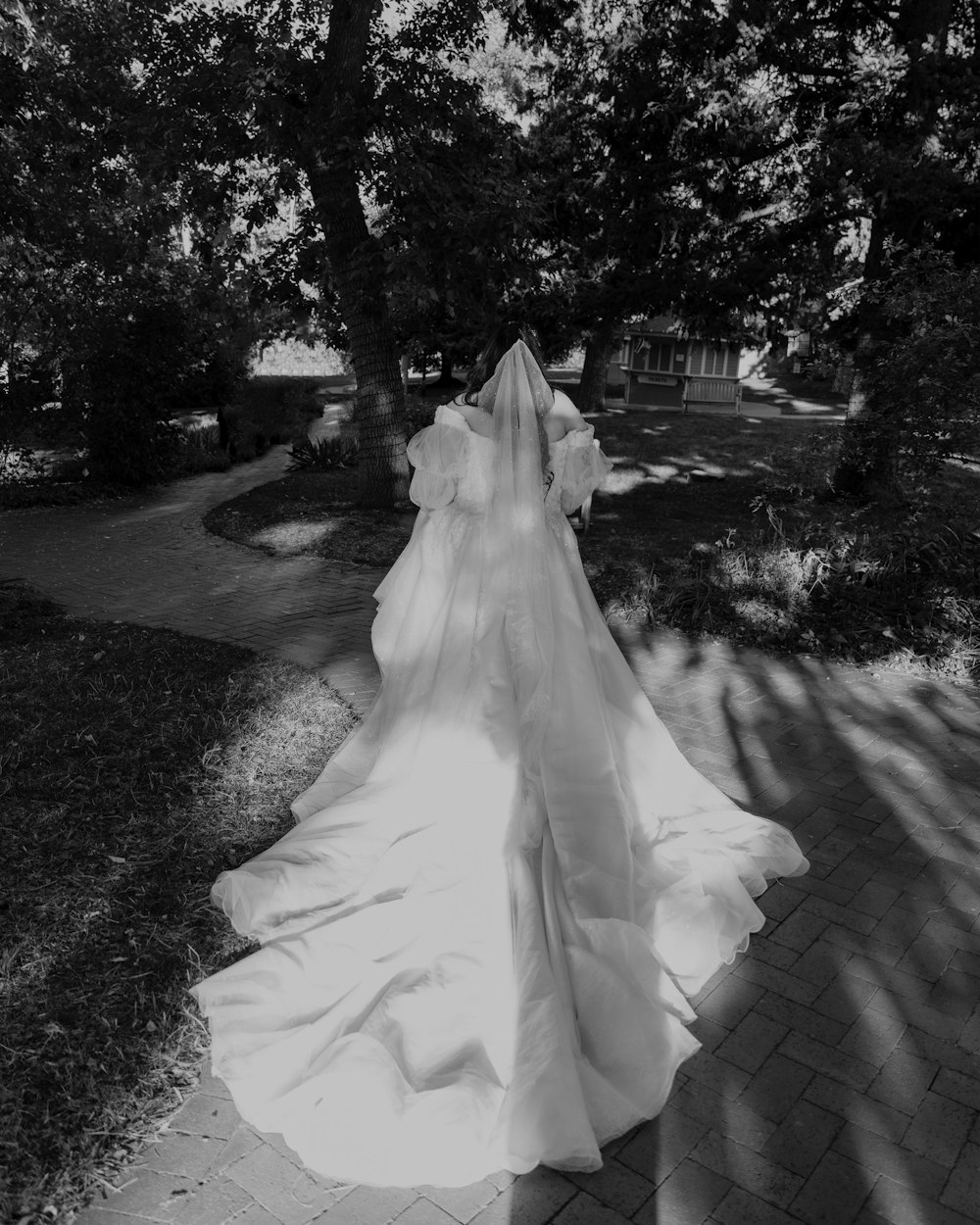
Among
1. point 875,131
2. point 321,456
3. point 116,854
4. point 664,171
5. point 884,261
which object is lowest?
point 116,854

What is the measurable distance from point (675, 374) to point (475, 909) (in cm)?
2269

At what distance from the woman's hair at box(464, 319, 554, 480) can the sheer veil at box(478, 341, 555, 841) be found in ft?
0.19

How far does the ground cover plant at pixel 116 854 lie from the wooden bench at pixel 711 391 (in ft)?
67.2

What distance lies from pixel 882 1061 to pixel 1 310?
12049 mm

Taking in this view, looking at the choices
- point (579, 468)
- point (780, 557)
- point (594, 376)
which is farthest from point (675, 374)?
point (579, 468)

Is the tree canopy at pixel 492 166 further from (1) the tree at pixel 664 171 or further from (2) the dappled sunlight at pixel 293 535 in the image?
(2) the dappled sunlight at pixel 293 535

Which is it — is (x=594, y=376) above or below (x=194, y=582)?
above

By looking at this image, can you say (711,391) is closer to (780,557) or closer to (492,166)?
Answer: (492,166)

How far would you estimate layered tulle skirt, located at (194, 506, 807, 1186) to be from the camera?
2393 mm

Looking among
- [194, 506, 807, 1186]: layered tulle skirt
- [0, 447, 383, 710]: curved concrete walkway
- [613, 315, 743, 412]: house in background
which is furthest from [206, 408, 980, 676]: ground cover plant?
[613, 315, 743, 412]: house in background

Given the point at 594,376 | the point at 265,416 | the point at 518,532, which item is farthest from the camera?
the point at 594,376

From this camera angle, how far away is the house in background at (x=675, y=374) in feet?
78.3

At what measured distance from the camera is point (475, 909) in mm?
2986

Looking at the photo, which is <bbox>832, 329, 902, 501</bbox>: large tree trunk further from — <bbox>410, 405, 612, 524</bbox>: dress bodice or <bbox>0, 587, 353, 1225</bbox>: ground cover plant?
<bbox>0, 587, 353, 1225</bbox>: ground cover plant
